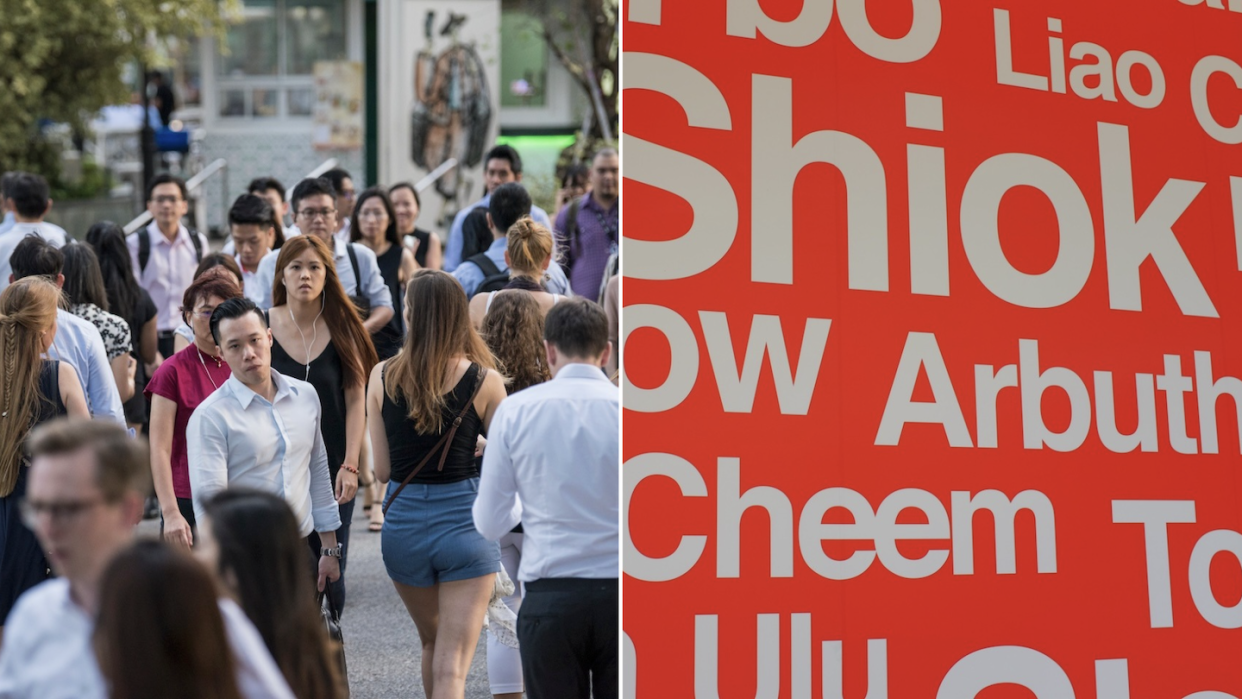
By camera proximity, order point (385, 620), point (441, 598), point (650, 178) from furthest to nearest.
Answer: point (385, 620)
point (441, 598)
point (650, 178)

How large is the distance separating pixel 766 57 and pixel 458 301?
1424mm

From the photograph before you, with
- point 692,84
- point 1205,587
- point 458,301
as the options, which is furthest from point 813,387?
point 1205,587

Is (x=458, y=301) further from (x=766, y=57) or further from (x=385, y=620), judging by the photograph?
(x=385, y=620)

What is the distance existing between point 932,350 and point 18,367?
3382mm

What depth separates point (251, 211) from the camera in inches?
316

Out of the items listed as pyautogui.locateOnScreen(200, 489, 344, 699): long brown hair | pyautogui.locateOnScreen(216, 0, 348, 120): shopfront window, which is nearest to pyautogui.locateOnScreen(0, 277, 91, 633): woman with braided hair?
pyautogui.locateOnScreen(200, 489, 344, 699): long brown hair

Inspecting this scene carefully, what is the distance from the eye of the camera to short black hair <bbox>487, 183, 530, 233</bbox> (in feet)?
23.1

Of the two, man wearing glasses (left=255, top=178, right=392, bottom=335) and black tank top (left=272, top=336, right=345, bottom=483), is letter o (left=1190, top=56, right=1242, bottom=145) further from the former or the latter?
man wearing glasses (left=255, top=178, right=392, bottom=335)

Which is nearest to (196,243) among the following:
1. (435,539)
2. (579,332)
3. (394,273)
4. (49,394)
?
(394,273)

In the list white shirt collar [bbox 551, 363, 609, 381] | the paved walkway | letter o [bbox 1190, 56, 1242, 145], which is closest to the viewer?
white shirt collar [bbox 551, 363, 609, 381]

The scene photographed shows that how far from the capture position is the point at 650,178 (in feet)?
13.7

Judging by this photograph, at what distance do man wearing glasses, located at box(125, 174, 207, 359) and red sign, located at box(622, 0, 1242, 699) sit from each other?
572cm

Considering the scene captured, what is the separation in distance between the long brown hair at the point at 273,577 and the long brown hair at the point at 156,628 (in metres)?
0.36

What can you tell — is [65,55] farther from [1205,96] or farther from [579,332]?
[1205,96]
